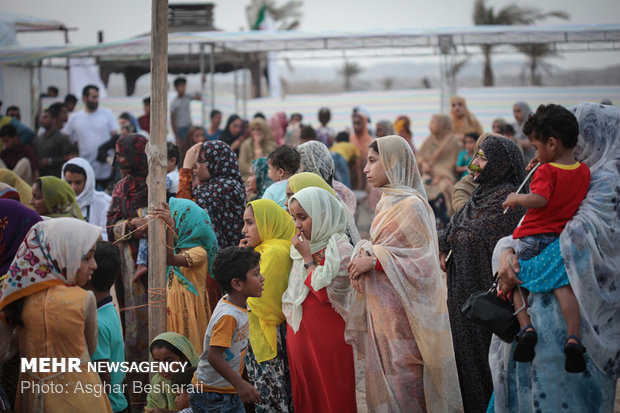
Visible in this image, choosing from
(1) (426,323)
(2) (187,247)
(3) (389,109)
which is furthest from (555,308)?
(3) (389,109)

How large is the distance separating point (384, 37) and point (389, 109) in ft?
5.45

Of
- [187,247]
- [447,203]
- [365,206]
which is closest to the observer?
[187,247]

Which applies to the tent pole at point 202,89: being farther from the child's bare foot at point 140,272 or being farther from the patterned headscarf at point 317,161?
the child's bare foot at point 140,272

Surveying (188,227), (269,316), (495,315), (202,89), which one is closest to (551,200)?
(495,315)

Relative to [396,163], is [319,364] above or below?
below

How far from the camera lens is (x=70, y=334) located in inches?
120

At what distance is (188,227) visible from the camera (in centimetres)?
482

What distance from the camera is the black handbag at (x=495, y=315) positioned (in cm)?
328

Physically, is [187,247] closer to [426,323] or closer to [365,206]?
[426,323]

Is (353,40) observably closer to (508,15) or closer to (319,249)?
(319,249)

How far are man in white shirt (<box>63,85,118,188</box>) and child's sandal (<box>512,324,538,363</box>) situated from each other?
29.3 feet

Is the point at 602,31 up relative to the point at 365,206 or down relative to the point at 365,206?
up

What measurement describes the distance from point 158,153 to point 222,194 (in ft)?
3.95

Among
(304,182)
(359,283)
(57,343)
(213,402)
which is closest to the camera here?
(57,343)
